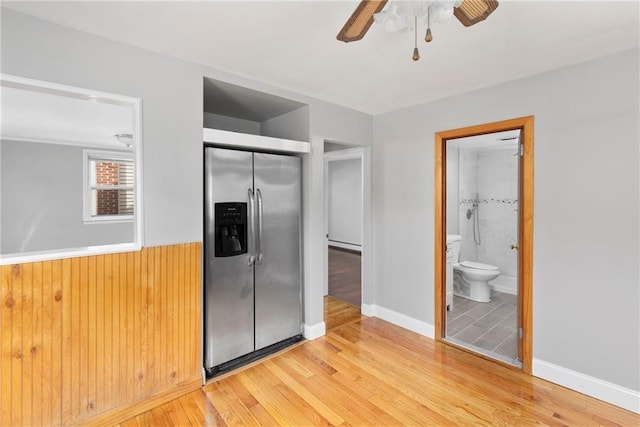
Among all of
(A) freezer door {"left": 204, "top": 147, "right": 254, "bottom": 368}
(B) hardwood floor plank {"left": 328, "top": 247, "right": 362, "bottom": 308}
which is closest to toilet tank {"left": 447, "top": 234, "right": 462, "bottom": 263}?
(B) hardwood floor plank {"left": 328, "top": 247, "right": 362, "bottom": 308}

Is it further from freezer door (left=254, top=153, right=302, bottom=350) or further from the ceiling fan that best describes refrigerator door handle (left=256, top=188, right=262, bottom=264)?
the ceiling fan

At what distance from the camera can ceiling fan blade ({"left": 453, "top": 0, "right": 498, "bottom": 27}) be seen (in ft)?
3.88

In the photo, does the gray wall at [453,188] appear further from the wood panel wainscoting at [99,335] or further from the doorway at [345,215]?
the wood panel wainscoting at [99,335]

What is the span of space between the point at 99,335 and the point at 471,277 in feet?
13.0

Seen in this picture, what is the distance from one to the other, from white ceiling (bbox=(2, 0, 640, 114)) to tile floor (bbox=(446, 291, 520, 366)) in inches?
98.1

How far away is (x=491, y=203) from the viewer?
405cm

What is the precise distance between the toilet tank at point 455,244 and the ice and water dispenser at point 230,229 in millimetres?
2464

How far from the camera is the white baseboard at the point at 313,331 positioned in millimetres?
3021

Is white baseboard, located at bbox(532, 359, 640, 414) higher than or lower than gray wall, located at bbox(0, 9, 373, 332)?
lower

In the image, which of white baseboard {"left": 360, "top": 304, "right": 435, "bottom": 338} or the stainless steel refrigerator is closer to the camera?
the stainless steel refrigerator

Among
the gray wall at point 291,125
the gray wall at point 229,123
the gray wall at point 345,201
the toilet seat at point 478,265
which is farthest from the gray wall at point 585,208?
the gray wall at point 345,201

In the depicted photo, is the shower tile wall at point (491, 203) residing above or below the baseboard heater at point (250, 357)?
above

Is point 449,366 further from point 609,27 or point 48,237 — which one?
point 48,237

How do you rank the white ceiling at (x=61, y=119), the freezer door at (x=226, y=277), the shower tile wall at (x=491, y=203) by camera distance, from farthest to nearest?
the shower tile wall at (x=491, y=203) < the freezer door at (x=226, y=277) < the white ceiling at (x=61, y=119)
